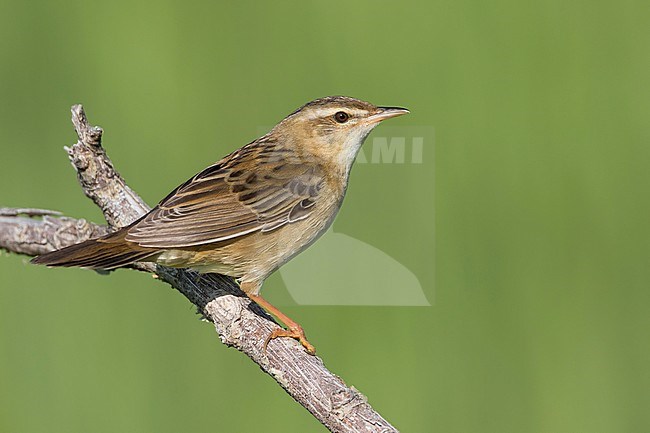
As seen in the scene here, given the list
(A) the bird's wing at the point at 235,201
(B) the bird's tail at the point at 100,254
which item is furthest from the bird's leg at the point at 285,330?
(B) the bird's tail at the point at 100,254

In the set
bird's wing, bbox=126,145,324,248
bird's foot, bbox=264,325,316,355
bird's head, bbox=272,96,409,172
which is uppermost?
bird's head, bbox=272,96,409,172

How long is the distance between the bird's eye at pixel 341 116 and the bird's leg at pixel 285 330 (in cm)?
85

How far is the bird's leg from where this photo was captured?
3586 millimetres

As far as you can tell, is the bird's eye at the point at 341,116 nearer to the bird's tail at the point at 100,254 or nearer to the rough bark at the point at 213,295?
the rough bark at the point at 213,295

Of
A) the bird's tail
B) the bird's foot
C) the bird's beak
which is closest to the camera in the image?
the bird's tail

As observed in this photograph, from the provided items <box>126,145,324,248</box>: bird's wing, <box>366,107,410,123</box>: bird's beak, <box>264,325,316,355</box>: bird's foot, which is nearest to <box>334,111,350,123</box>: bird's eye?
<box>366,107,410,123</box>: bird's beak

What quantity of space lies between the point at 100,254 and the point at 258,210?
671mm

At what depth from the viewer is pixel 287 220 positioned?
388cm

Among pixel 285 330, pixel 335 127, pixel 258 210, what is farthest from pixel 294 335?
pixel 335 127

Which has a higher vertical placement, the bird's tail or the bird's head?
the bird's head

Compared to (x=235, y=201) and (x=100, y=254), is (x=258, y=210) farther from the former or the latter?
(x=100, y=254)

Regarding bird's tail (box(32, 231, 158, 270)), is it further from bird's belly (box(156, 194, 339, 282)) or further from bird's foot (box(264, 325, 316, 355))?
bird's foot (box(264, 325, 316, 355))

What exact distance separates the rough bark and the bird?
90 mm

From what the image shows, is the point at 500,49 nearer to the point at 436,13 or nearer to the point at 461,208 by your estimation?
the point at 436,13
